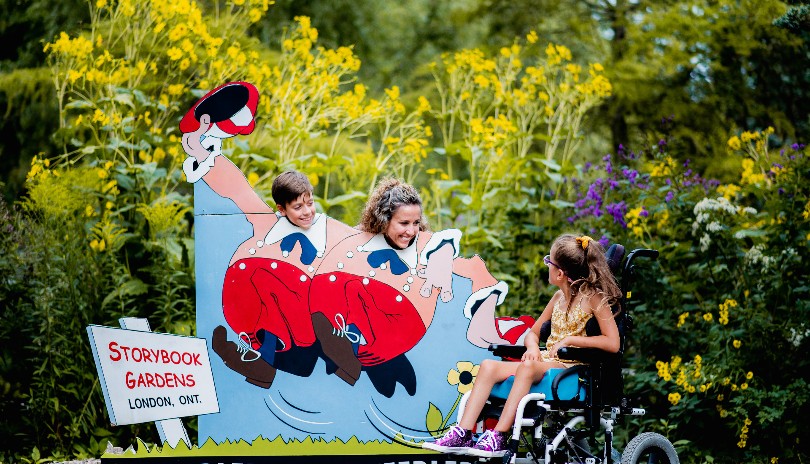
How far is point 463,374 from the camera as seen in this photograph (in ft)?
13.2

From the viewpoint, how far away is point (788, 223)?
4.62m

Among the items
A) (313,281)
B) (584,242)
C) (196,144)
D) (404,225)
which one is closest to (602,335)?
(584,242)

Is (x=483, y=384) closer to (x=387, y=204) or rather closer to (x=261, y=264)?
(x=387, y=204)

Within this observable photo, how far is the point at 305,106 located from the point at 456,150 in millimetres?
1116

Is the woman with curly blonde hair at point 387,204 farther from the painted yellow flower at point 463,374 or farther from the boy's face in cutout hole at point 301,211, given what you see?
the painted yellow flower at point 463,374

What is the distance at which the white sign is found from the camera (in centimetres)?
342

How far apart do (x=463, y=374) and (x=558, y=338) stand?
53 centimetres

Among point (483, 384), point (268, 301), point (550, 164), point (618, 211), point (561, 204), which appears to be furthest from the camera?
point (550, 164)

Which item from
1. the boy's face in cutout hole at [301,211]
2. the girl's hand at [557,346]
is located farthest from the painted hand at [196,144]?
the girl's hand at [557,346]

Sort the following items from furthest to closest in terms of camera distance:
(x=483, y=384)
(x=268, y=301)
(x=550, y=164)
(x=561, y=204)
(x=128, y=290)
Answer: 1. (x=550, y=164)
2. (x=561, y=204)
3. (x=128, y=290)
4. (x=268, y=301)
5. (x=483, y=384)

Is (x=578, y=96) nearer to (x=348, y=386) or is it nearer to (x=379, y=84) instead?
(x=348, y=386)

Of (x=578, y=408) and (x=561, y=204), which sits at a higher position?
(x=561, y=204)

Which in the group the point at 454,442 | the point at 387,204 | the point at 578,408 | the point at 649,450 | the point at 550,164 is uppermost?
the point at 550,164

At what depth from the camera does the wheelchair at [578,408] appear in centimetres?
336
